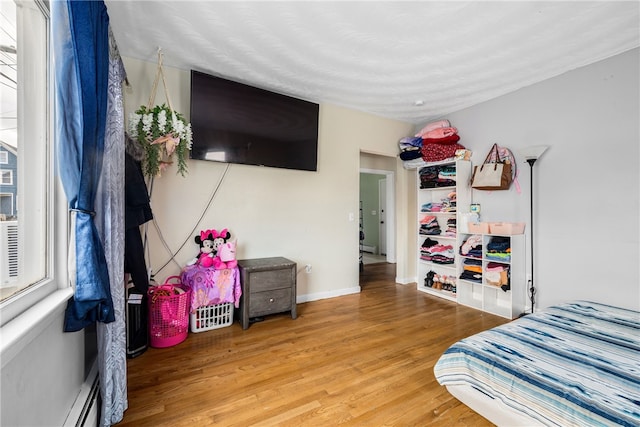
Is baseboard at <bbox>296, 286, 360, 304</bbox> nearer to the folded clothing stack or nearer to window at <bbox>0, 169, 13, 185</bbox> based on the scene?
the folded clothing stack

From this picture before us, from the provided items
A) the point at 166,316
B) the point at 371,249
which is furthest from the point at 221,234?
the point at 371,249

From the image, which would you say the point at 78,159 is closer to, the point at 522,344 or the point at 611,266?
the point at 522,344

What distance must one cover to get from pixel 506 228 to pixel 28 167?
3.75 metres

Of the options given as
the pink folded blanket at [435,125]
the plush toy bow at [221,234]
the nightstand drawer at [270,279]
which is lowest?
the nightstand drawer at [270,279]

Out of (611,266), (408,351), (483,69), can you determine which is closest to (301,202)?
(408,351)

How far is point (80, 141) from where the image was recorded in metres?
1.14

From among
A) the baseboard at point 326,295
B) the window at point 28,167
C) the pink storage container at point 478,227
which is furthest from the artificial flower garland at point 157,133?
the pink storage container at point 478,227

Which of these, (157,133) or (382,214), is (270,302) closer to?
(157,133)

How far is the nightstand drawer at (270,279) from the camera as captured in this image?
2.67m

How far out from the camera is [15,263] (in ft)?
3.36

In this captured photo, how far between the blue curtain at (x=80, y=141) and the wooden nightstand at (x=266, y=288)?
1.45 metres

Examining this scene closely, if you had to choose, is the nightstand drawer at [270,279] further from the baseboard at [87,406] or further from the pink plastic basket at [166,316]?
the baseboard at [87,406]

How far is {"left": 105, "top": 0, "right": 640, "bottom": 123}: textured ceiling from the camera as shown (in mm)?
1879

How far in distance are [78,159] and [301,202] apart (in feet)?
7.89
